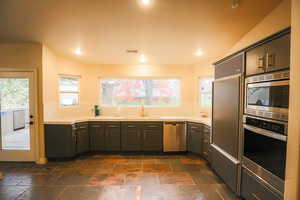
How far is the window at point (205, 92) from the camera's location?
4.27 m

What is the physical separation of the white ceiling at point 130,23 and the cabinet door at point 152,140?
1.98m

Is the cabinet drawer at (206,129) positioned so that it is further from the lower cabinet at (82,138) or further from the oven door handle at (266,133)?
the lower cabinet at (82,138)

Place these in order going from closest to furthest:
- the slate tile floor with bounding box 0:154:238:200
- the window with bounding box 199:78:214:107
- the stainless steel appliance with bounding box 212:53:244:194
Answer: the stainless steel appliance with bounding box 212:53:244:194 → the slate tile floor with bounding box 0:154:238:200 → the window with bounding box 199:78:214:107

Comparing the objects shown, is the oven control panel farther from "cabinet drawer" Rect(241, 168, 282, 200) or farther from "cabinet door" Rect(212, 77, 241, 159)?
"cabinet drawer" Rect(241, 168, 282, 200)

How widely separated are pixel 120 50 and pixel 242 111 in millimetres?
2581

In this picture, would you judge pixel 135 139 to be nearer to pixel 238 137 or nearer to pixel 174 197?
pixel 174 197

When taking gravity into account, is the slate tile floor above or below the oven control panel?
below

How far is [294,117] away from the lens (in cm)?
109

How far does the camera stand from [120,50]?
3.37 meters

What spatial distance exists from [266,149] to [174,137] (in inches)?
95.1

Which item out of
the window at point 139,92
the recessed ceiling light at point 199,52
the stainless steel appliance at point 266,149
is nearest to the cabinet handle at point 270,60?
the stainless steel appliance at point 266,149

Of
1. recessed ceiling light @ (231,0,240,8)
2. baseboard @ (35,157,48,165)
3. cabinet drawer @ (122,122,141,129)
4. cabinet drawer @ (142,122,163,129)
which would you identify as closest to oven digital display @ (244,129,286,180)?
recessed ceiling light @ (231,0,240,8)

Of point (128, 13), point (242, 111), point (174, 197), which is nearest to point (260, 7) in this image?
point (242, 111)

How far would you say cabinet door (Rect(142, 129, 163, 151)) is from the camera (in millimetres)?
3965
